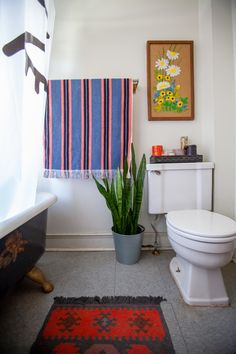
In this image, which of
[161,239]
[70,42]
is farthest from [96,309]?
[70,42]

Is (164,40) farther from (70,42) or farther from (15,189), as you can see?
(15,189)

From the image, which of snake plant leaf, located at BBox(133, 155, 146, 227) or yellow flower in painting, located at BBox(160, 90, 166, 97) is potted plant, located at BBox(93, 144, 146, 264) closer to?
snake plant leaf, located at BBox(133, 155, 146, 227)

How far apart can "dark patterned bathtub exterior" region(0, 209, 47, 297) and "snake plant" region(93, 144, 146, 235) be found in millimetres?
484

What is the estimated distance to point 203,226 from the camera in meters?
0.95

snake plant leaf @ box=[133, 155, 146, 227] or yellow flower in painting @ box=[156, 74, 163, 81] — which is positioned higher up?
yellow flower in painting @ box=[156, 74, 163, 81]

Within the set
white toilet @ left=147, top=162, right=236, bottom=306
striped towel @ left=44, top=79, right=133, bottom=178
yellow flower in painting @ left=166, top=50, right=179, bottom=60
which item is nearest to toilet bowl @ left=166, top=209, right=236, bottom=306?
white toilet @ left=147, top=162, right=236, bottom=306

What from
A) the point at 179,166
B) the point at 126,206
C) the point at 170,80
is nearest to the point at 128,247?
the point at 126,206

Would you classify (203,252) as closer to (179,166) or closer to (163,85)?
(179,166)

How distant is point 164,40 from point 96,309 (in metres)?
2.02

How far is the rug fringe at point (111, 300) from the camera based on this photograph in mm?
985

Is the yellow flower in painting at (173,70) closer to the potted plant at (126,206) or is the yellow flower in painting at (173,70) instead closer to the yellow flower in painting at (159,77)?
the yellow flower in painting at (159,77)

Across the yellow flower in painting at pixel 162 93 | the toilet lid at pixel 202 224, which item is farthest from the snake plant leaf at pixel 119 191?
the yellow flower in painting at pixel 162 93

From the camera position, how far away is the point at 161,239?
159 centimetres

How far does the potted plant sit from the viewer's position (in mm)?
1288
